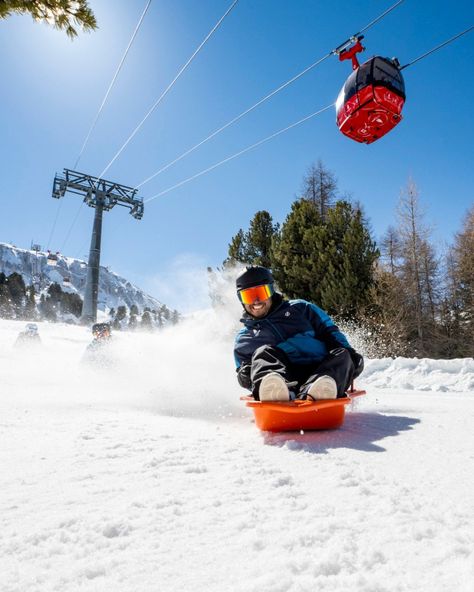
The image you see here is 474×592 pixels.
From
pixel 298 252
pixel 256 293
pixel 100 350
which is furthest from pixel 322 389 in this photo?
pixel 298 252

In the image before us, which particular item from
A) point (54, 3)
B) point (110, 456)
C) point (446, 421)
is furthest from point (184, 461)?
point (54, 3)

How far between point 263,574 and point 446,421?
2422 millimetres

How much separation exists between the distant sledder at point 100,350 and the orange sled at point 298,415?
6184 mm

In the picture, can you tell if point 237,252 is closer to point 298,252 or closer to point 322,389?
point 298,252

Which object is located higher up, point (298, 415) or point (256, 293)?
point (256, 293)

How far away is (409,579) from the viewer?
836 mm

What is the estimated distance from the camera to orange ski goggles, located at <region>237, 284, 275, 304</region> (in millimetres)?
3254

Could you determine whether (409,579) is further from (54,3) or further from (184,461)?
(54,3)

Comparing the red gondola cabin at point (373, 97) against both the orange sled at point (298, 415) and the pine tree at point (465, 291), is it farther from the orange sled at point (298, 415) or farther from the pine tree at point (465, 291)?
the pine tree at point (465, 291)

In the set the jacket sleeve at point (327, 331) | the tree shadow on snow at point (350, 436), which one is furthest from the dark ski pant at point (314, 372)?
the jacket sleeve at point (327, 331)

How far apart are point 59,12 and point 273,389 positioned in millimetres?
4052

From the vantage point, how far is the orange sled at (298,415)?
2.30m

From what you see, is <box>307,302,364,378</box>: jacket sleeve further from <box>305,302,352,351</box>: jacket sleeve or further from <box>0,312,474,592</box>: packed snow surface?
<box>0,312,474,592</box>: packed snow surface

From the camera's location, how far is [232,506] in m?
1.25
